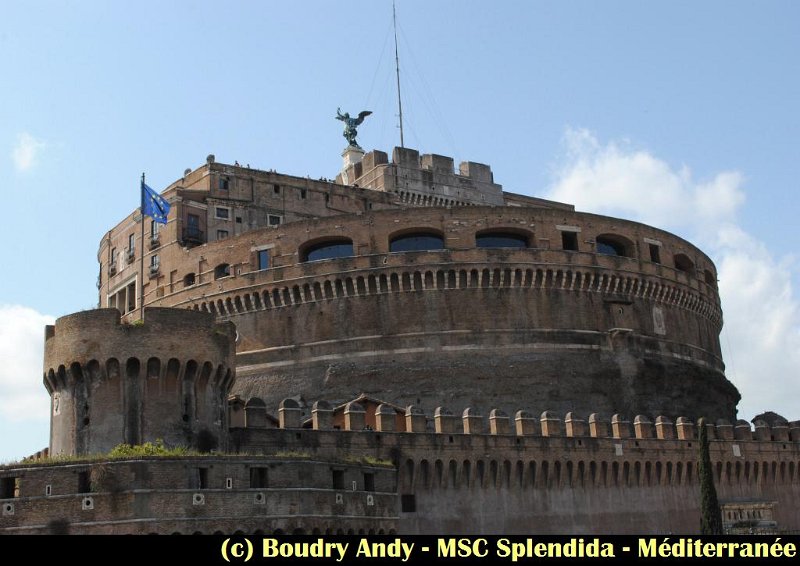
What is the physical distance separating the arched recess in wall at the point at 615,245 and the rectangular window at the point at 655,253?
183 centimetres

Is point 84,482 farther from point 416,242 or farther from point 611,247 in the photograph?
point 611,247

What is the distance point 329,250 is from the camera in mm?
59188

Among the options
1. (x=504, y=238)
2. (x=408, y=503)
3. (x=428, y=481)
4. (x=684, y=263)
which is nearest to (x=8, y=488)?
(x=408, y=503)

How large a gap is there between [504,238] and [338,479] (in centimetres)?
2727

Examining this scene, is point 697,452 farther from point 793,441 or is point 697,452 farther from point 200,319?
point 200,319

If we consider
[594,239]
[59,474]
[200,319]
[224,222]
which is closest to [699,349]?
[594,239]

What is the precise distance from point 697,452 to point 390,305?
16.1 m

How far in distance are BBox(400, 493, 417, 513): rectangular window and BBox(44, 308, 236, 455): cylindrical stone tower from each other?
28.0ft

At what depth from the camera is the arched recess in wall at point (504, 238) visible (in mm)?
58938

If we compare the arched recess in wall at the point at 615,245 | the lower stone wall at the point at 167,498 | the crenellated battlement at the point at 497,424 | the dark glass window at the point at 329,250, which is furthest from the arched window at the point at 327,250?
the lower stone wall at the point at 167,498

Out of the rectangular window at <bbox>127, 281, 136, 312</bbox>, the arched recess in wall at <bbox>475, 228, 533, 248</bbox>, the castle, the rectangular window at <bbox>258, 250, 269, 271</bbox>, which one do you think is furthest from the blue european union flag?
the rectangular window at <bbox>127, 281, 136, 312</bbox>

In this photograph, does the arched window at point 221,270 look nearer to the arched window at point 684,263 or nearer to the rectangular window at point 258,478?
the arched window at point 684,263
